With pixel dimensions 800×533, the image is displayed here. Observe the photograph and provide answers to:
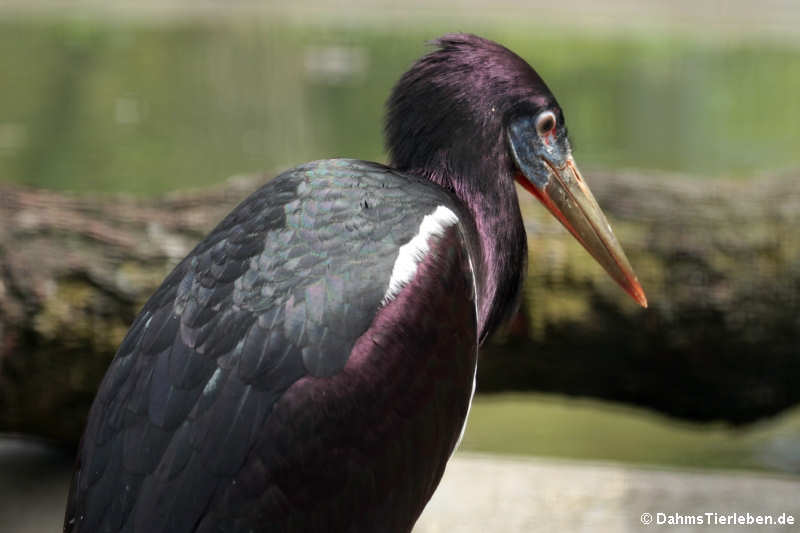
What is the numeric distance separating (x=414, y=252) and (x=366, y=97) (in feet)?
28.7

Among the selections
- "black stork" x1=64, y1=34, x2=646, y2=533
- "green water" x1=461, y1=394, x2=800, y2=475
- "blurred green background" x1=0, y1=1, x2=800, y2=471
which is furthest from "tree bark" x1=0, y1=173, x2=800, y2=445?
"black stork" x1=64, y1=34, x2=646, y2=533

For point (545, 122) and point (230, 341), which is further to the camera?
point (545, 122)

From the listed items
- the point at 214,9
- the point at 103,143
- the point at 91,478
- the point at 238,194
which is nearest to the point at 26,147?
the point at 103,143

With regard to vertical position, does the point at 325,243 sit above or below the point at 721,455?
above

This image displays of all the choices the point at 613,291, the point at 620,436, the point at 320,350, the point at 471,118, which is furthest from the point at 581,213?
the point at 620,436

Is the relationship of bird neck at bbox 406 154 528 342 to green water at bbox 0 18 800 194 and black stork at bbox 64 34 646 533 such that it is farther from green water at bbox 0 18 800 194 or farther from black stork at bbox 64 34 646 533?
green water at bbox 0 18 800 194

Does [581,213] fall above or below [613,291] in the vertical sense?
above

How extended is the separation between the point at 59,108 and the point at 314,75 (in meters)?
3.41

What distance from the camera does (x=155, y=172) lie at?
747 cm

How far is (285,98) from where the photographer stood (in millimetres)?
10586

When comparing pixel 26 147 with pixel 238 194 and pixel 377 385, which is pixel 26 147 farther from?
pixel 377 385

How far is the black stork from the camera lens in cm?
163

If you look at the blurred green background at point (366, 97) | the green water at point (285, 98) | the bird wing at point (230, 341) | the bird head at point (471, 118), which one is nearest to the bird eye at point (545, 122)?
the bird head at point (471, 118)

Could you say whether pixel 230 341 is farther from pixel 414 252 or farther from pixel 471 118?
pixel 471 118
